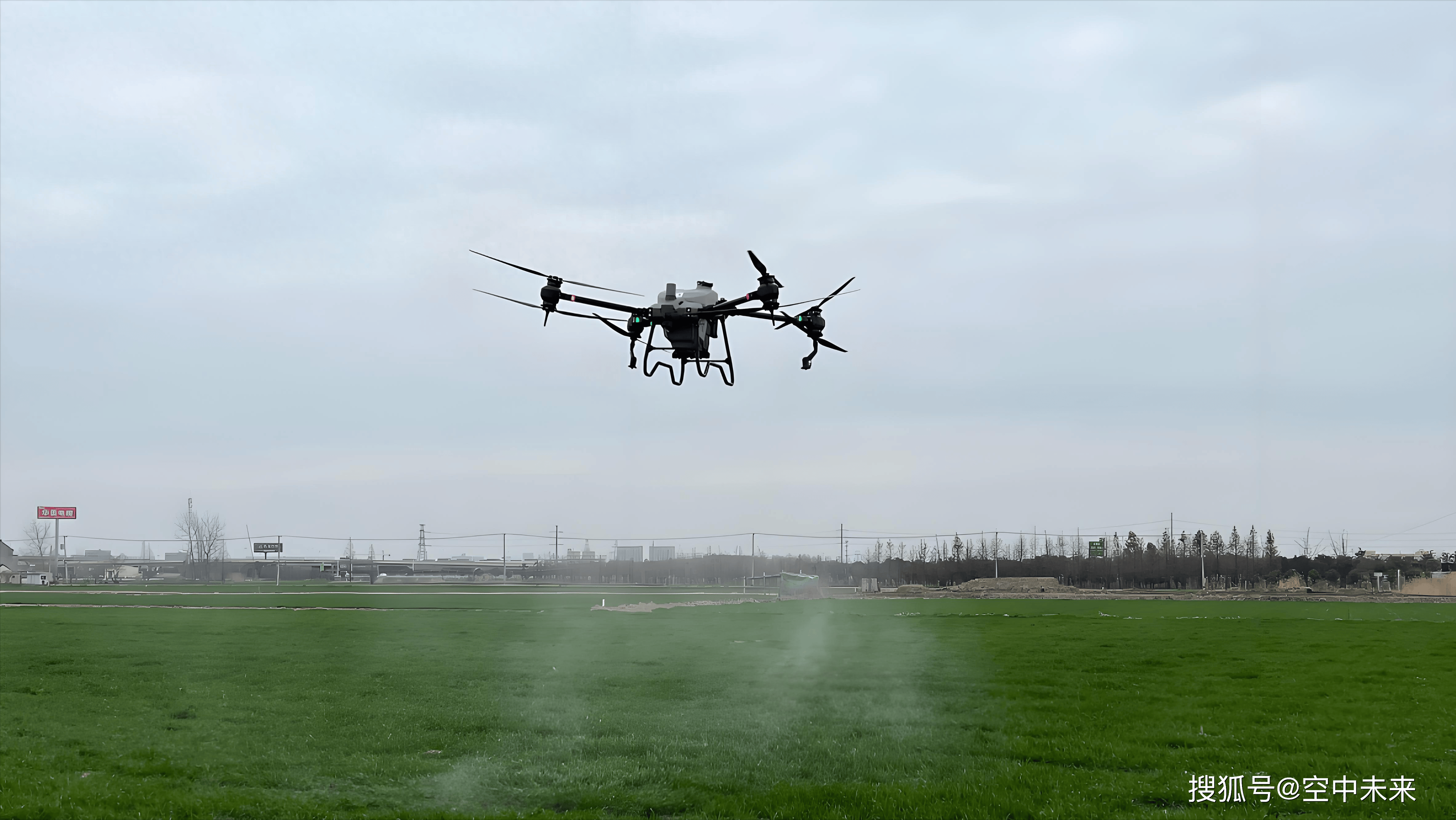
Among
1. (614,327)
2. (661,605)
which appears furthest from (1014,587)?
(614,327)

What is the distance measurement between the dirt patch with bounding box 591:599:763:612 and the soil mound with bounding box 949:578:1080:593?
33585 mm

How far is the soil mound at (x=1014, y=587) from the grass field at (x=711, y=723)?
66.2m

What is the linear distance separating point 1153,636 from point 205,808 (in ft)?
154

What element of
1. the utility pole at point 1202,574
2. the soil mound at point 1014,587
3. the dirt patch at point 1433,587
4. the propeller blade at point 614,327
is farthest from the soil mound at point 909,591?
the propeller blade at point 614,327

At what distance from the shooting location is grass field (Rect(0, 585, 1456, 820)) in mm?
Answer: 19281

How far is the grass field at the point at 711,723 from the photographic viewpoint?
1928cm

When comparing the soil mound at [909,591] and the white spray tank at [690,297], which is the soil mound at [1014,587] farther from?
the white spray tank at [690,297]

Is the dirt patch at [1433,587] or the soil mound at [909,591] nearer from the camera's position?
the soil mound at [909,591]

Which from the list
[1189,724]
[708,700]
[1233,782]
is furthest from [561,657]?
[1233,782]

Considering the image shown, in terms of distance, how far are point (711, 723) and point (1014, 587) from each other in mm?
105643

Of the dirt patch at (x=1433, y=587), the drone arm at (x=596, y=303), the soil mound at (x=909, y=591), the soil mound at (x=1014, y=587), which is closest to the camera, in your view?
the drone arm at (x=596, y=303)

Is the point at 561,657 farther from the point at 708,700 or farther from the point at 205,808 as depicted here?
the point at 205,808

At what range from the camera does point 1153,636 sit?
2003 inches

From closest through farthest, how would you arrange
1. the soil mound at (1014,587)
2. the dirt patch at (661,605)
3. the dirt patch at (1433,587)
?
the dirt patch at (661,605), the soil mound at (1014,587), the dirt patch at (1433,587)
